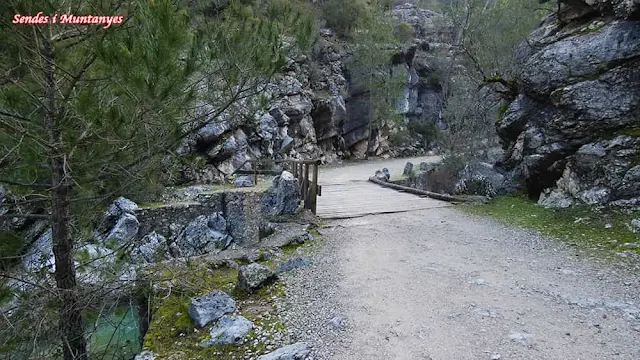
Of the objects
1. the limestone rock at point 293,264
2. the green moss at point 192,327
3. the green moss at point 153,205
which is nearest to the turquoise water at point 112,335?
the green moss at point 192,327

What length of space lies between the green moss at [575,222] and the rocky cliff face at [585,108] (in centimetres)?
29

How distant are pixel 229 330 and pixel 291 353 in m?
0.72

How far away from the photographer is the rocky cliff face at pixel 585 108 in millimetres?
6242

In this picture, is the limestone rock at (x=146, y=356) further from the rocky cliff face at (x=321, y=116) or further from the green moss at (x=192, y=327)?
the rocky cliff face at (x=321, y=116)

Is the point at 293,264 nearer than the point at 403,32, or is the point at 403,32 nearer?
the point at 293,264

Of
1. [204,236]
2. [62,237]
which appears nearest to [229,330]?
[62,237]

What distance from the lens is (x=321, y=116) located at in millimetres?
21594

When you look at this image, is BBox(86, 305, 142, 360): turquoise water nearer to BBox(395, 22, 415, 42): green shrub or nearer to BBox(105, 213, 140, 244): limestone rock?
BBox(105, 213, 140, 244): limestone rock

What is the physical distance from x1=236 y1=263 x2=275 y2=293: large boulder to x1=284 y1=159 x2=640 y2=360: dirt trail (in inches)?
12.6

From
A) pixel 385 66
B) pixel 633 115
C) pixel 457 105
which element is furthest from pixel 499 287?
pixel 385 66

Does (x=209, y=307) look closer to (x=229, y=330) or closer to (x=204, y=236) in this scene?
(x=229, y=330)

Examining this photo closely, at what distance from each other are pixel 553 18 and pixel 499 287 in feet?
25.7

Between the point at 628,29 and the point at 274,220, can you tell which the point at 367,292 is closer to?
the point at 274,220

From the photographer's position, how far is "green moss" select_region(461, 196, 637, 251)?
5.32m
